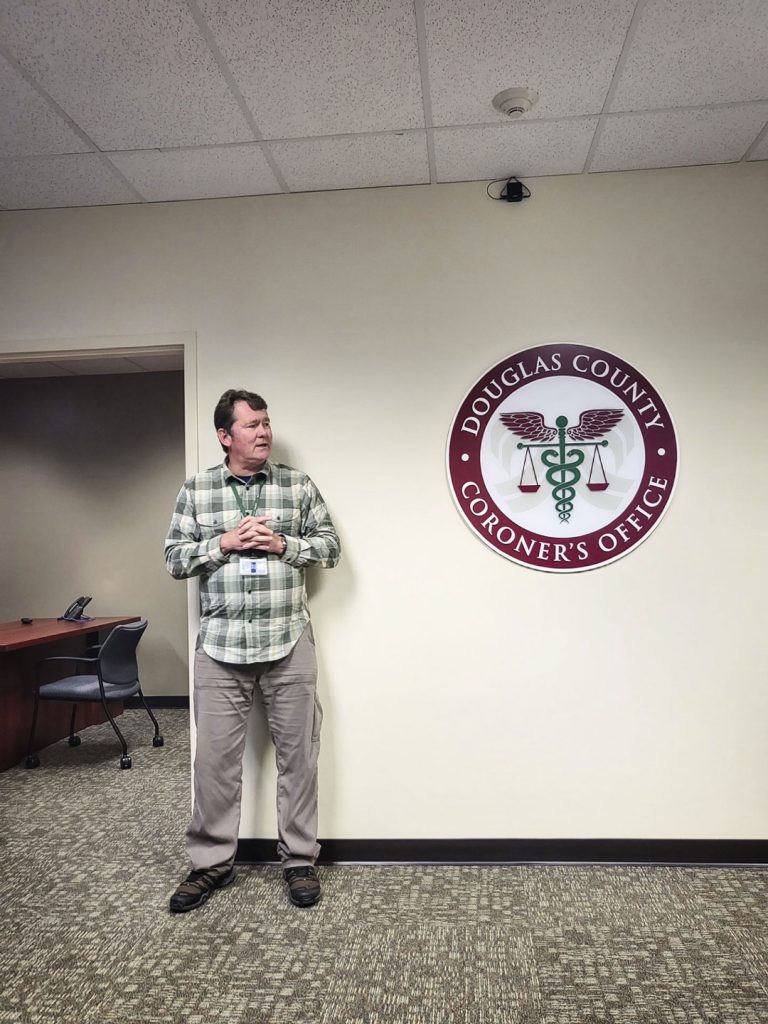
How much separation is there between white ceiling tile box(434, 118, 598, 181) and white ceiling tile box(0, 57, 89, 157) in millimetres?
1271

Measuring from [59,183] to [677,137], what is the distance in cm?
231

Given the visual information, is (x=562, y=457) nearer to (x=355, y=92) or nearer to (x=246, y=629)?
(x=246, y=629)

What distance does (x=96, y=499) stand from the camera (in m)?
6.29

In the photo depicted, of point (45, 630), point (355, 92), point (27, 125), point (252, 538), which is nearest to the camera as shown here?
point (355, 92)

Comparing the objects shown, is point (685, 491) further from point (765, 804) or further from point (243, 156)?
point (243, 156)

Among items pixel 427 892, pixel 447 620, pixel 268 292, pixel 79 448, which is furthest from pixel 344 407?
pixel 79 448

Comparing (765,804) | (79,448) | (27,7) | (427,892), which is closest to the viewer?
(27,7)

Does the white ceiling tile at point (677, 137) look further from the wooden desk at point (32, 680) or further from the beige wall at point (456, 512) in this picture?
the wooden desk at point (32, 680)

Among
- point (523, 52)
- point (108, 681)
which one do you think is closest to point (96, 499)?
point (108, 681)

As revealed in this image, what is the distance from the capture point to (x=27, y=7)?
193 centimetres

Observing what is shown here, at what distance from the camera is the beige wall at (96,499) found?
6.23 m

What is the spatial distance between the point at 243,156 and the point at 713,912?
3031 millimetres

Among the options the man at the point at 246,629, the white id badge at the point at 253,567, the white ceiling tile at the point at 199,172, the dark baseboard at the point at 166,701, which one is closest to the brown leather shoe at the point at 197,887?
→ the man at the point at 246,629

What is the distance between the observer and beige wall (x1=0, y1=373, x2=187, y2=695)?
20.4 feet
